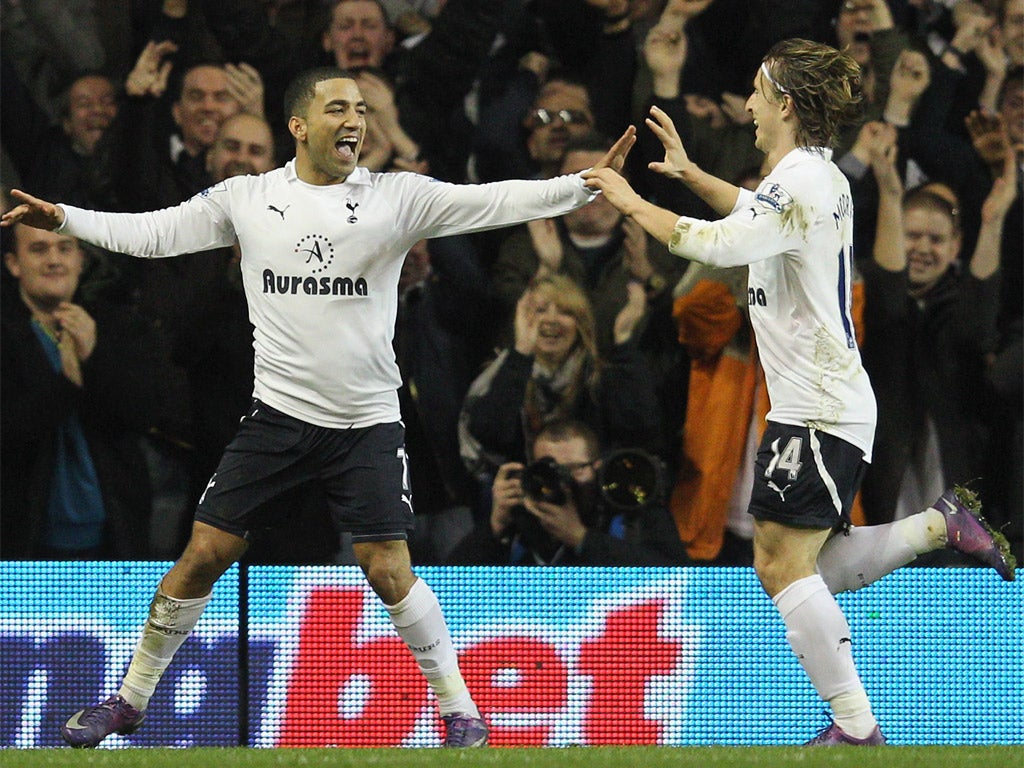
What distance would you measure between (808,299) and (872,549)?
0.86 meters

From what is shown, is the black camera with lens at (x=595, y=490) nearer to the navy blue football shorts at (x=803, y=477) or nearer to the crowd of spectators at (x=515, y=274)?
the crowd of spectators at (x=515, y=274)

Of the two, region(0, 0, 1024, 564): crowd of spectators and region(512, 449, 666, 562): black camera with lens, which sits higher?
region(0, 0, 1024, 564): crowd of spectators

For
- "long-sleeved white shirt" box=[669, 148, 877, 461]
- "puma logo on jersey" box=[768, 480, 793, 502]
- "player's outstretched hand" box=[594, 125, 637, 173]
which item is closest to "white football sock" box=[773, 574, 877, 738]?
"puma logo on jersey" box=[768, 480, 793, 502]

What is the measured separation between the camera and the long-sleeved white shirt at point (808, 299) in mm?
4531

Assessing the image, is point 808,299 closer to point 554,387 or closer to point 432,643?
point 432,643

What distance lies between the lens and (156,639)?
5.14 meters

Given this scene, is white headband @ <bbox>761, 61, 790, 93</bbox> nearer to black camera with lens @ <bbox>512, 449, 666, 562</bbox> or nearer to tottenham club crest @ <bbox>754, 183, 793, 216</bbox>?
→ tottenham club crest @ <bbox>754, 183, 793, 216</bbox>

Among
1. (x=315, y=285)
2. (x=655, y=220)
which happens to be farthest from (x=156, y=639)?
(x=655, y=220)

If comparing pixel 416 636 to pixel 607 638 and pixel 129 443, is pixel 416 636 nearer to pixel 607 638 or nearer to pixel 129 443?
pixel 607 638

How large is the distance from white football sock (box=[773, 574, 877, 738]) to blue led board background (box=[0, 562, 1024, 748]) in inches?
60.8

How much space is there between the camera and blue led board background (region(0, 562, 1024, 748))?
617 centimetres

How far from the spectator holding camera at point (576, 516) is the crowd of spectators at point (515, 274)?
22mm

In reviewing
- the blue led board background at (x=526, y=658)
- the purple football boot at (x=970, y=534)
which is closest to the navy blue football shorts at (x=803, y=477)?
the purple football boot at (x=970, y=534)

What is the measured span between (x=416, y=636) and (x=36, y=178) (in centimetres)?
334
